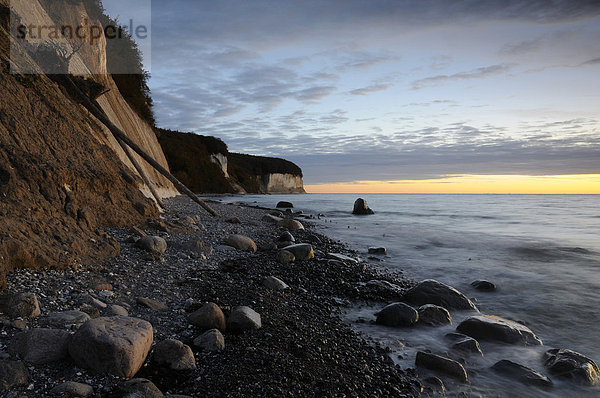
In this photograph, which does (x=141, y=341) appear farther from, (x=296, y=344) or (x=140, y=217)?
(x=140, y=217)

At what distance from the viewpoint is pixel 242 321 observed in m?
3.97

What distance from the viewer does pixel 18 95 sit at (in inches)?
229

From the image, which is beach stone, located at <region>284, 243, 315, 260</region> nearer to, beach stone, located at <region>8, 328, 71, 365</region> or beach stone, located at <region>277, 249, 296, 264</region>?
beach stone, located at <region>277, 249, 296, 264</region>

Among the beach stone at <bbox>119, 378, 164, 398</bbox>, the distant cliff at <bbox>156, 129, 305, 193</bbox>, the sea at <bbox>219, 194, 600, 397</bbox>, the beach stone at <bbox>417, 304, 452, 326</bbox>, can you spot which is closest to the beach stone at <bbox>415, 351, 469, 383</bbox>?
the sea at <bbox>219, 194, 600, 397</bbox>

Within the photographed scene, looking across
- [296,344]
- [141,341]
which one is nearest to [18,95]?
[141,341]

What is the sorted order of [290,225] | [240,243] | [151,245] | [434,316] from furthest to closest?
1. [290,225]
2. [240,243]
3. [151,245]
4. [434,316]

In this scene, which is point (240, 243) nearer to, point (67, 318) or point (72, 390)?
point (67, 318)

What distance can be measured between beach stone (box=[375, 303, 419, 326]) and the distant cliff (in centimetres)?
3812

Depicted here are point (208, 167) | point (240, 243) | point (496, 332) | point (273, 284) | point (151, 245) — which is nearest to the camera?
point (496, 332)

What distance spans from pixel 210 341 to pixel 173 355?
45cm

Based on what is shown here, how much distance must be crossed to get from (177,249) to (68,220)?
2.18 meters

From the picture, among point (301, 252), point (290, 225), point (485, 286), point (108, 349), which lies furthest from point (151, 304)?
point (290, 225)

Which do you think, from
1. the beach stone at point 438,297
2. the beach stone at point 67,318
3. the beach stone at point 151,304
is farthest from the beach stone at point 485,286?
the beach stone at point 67,318

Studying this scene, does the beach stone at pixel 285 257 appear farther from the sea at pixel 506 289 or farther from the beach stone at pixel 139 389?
the beach stone at pixel 139 389
